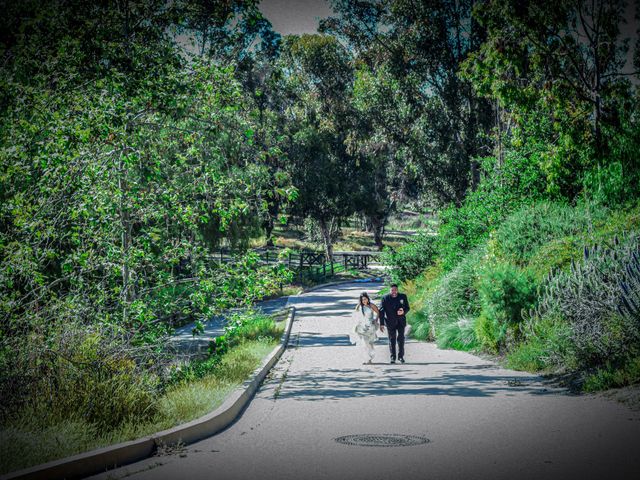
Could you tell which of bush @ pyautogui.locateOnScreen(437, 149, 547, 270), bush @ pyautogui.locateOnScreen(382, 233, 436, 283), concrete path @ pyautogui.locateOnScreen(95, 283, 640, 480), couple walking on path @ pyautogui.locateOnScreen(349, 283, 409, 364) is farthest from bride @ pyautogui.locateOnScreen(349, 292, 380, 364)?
bush @ pyautogui.locateOnScreen(382, 233, 436, 283)

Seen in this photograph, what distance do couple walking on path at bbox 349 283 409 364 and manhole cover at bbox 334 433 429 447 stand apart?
7414 mm

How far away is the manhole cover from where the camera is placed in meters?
7.93

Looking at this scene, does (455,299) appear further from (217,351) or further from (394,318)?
(217,351)

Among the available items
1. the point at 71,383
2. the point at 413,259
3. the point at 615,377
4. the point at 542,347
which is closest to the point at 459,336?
the point at 542,347

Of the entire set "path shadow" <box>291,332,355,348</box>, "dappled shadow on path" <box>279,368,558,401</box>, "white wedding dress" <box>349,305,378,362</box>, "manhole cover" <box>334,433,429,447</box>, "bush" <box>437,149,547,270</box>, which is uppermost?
"bush" <box>437,149,547,270</box>

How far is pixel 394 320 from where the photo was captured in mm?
16016

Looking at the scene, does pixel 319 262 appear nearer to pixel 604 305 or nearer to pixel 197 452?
pixel 604 305

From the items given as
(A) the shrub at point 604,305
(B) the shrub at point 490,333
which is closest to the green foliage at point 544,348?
(A) the shrub at point 604,305

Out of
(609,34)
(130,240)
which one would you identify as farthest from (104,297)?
(609,34)

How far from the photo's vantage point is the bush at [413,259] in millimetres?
29953

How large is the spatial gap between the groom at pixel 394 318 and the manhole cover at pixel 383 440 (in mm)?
7414

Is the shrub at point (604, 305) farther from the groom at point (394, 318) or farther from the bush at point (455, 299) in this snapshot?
the bush at point (455, 299)

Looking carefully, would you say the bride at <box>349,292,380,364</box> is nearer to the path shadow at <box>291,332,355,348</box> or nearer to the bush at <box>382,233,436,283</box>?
the path shadow at <box>291,332,355,348</box>

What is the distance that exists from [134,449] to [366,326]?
9246mm
